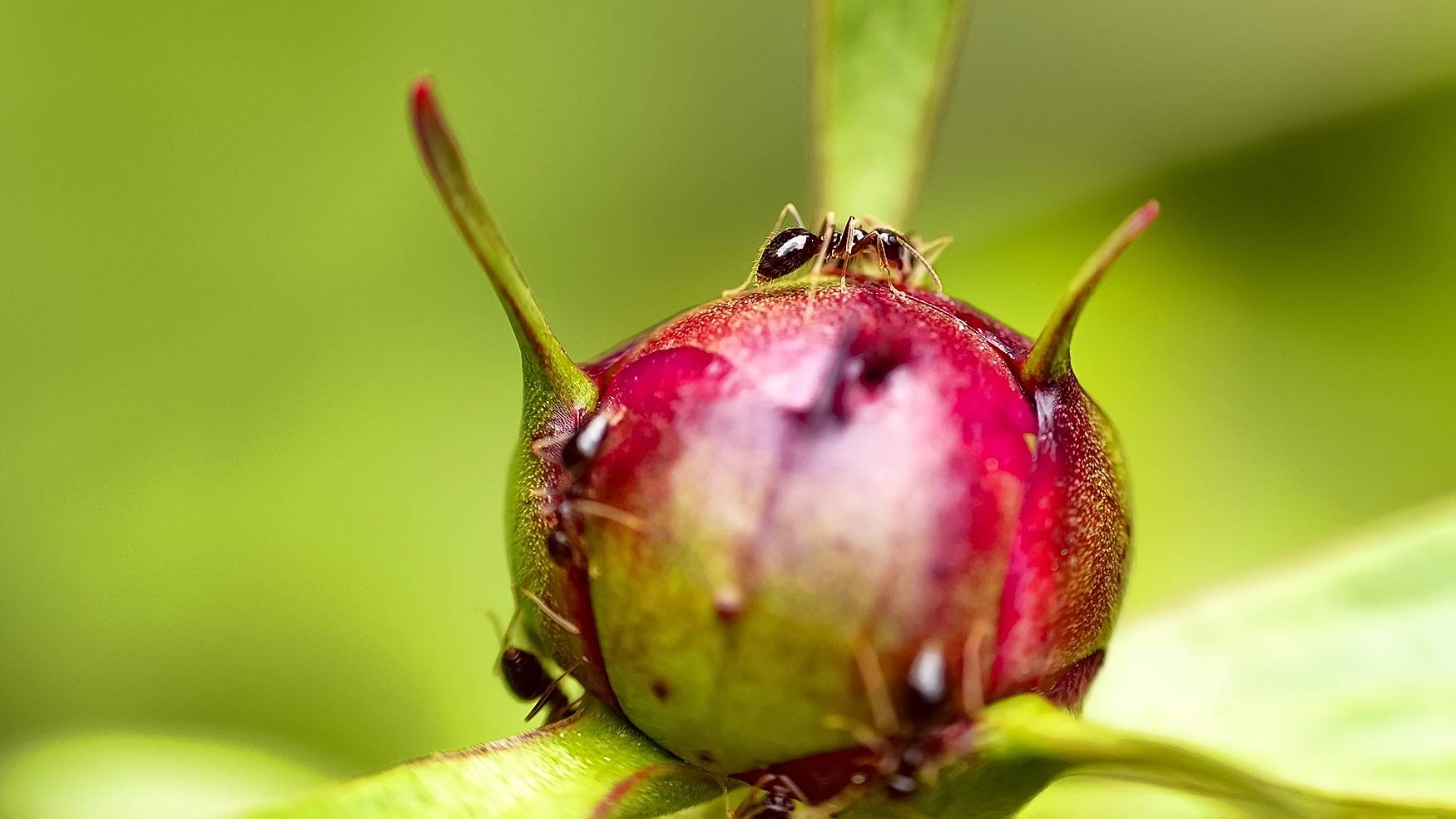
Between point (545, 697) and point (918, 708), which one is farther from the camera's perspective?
point (545, 697)

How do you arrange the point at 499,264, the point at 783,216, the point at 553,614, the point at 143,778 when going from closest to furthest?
the point at 499,264 → the point at 553,614 → the point at 783,216 → the point at 143,778

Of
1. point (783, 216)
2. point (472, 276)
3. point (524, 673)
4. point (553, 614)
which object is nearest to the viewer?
point (553, 614)

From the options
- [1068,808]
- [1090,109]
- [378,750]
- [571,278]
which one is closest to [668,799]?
[1068,808]

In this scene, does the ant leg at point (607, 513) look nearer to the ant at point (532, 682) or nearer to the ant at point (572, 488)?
the ant at point (572, 488)

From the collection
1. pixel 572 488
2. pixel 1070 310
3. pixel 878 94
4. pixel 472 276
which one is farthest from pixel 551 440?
pixel 472 276

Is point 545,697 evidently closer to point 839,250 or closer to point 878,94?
point 839,250

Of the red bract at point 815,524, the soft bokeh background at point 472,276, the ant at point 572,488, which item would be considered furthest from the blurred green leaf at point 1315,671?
the soft bokeh background at point 472,276

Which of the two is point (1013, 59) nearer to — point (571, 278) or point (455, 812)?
point (571, 278)
